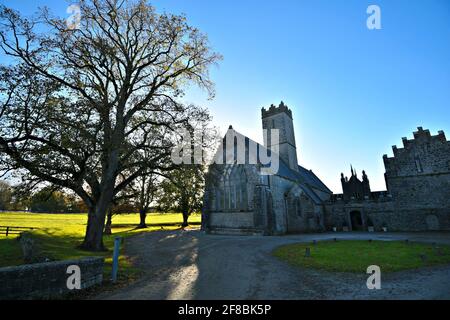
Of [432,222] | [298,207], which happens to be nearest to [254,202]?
[298,207]

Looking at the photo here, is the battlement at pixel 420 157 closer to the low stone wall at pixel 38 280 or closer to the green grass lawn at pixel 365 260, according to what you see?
the green grass lawn at pixel 365 260

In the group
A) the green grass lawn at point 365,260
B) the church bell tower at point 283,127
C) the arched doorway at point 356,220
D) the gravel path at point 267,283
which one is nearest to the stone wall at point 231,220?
the green grass lawn at point 365,260

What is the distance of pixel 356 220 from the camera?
3359 cm

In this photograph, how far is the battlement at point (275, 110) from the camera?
38.0 m

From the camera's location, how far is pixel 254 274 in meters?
8.89

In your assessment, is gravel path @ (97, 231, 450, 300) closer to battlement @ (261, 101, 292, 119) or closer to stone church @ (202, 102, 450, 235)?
stone church @ (202, 102, 450, 235)

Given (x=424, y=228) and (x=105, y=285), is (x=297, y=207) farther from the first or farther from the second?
(x=105, y=285)

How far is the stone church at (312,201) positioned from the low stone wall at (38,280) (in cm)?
2034

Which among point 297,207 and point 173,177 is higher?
point 173,177

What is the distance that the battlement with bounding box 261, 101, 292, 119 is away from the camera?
38.0m

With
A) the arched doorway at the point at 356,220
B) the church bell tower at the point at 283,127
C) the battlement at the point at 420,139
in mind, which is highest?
the church bell tower at the point at 283,127

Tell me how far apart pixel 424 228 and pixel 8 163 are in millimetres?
40748

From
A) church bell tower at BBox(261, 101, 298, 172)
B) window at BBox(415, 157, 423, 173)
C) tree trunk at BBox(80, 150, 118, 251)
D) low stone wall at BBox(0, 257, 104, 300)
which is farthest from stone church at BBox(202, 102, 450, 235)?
low stone wall at BBox(0, 257, 104, 300)
